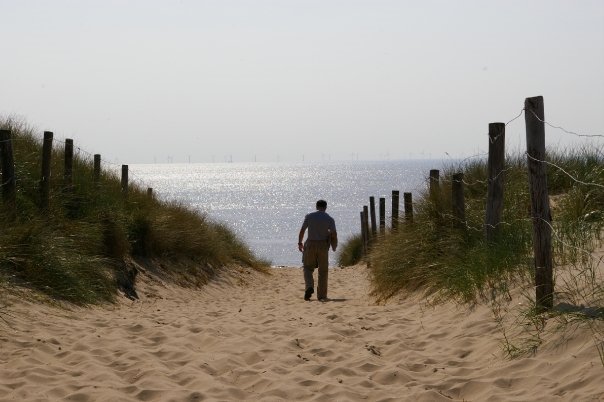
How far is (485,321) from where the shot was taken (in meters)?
8.00

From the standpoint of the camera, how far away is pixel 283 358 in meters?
7.42

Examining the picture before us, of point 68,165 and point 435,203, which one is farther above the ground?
point 68,165

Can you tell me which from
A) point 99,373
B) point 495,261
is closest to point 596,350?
point 495,261

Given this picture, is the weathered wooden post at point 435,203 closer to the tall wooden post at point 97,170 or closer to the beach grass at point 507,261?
the beach grass at point 507,261

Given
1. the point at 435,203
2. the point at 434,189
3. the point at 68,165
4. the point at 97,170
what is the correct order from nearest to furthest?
1. the point at 435,203
2. the point at 434,189
3. the point at 68,165
4. the point at 97,170

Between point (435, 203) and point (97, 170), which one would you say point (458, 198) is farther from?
point (97, 170)

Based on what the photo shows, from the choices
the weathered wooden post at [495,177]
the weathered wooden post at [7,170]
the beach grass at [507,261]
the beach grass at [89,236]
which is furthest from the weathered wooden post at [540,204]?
the weathered wooden post at [7,170]

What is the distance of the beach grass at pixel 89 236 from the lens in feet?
33.7

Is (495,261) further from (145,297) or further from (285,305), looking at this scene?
(145,297)

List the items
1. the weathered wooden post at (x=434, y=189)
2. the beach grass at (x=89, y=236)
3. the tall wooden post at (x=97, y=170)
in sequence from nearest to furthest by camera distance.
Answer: the beach grass at (x=89, y=236) < the weathered wooden post at (x=434, y=189) < the tall wooden post at (x=97, y=170)

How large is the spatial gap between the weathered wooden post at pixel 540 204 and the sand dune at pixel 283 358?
0.60 m

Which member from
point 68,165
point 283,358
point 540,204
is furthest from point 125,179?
point 540,204

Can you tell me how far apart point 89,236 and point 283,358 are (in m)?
5.98

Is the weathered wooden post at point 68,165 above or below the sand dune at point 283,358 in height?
above
